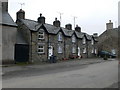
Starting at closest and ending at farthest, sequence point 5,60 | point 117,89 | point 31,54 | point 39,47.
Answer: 1. point 117,89
2. point 5,60
3. point 31,54
4. point 39,47

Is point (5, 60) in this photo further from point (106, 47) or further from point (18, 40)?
point (106, 47)

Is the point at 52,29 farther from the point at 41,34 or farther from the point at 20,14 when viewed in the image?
the point at 20,14

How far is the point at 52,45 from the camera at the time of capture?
35.8 meters

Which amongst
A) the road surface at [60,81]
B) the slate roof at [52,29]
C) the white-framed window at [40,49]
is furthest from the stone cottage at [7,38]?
the road surface at [60,81]

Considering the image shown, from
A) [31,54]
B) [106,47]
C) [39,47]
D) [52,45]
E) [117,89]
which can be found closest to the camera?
[117,89]

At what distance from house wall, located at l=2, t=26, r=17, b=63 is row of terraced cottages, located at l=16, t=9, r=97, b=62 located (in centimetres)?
154

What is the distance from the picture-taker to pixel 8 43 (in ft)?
91.5

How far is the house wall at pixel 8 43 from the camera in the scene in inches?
1069

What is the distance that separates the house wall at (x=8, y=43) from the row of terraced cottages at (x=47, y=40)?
1539 millimetres

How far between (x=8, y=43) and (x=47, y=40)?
8287mm

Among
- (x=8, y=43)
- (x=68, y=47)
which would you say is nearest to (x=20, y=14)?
(x=8, y=43)

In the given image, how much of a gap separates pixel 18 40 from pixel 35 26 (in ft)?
13.1

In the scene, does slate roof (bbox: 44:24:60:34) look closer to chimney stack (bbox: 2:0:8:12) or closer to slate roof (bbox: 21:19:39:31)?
slate roof (bbox: 21:19:39:31)

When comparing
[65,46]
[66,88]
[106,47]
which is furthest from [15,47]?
[106,47]
